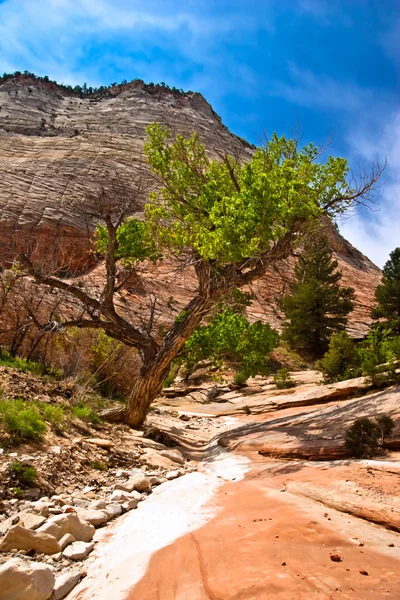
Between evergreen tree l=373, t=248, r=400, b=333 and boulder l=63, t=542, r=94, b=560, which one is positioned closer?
boulder l=63, t=542, r=94, b=560

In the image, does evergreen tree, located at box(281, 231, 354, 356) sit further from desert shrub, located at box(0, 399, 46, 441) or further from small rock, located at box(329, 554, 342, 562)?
small rock, located at box(329, 554, 342, 562)

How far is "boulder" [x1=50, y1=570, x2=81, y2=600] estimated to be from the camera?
8.82 feet

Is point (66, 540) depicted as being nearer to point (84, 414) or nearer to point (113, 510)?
point (113, 510)

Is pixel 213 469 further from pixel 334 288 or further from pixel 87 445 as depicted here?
pixel 334 288

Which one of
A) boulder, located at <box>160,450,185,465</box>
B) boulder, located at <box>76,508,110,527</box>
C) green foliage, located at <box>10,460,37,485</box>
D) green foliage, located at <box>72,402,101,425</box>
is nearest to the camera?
boulder, located at <box>76,508,110,527</box>

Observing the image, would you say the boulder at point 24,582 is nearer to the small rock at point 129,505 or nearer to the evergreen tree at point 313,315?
the small rock at point 129,505

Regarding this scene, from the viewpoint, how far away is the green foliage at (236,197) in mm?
9055

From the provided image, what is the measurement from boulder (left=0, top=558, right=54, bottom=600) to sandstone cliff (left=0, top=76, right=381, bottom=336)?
18492mm

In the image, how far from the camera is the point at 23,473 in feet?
15.2

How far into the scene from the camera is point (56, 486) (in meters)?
4.92

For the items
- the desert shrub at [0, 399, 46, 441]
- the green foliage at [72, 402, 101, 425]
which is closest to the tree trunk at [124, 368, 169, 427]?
the green foliage at [72, 402, 101, 425]

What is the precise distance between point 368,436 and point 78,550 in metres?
5.45

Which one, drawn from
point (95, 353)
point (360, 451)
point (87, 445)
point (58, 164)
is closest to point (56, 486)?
point (87, 445)

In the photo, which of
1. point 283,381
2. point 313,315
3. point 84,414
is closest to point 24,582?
point 84,414
